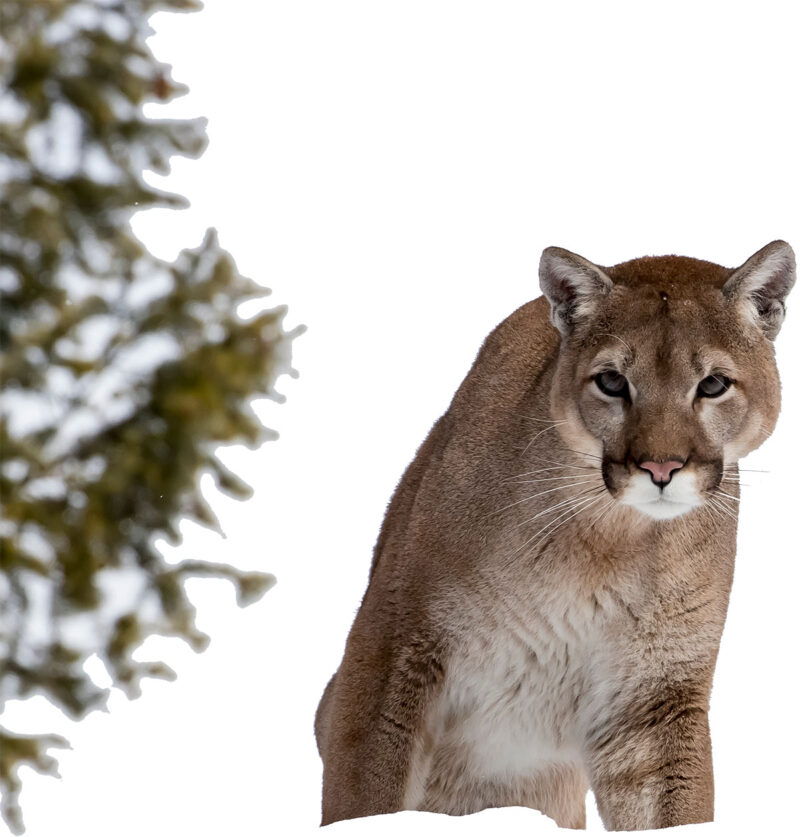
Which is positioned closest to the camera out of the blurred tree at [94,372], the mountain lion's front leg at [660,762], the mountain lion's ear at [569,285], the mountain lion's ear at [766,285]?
the blurred tree at [94,372]

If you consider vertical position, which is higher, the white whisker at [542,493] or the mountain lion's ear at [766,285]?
the mountain lion's ear at [766,285]

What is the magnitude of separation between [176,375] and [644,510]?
5.17 ft

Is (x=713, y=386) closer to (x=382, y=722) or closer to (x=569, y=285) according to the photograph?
(x=569, y=285)

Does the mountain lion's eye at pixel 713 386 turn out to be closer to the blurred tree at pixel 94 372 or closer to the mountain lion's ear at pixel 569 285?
the mountain lion's ear at pixel 569 285

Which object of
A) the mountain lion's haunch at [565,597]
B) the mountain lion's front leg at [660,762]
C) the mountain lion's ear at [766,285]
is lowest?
the mountain lion's front leg at [660,762]

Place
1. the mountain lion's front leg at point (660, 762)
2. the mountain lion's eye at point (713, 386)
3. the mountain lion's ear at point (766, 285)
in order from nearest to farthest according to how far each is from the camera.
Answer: the mountain lion's eye at point (713, 386), the mountain lion's ear at point (766, 285), the mountain lion's front leg at point (660, 762)

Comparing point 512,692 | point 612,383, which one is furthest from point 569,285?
point 512,692

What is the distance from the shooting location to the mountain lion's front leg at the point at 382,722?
5.52 m

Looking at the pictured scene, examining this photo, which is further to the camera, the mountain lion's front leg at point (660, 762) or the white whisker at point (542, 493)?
the mountain lion's front leg at point (660, 762)

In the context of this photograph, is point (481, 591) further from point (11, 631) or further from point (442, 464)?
point (11, 631)

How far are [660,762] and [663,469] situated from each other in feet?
4.20

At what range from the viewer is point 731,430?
5.05 meters

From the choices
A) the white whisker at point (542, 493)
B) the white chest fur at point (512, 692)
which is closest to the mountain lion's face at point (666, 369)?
the white whisker at point (542, 493)

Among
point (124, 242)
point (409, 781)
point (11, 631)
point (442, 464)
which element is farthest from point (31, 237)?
point (409, 781)
